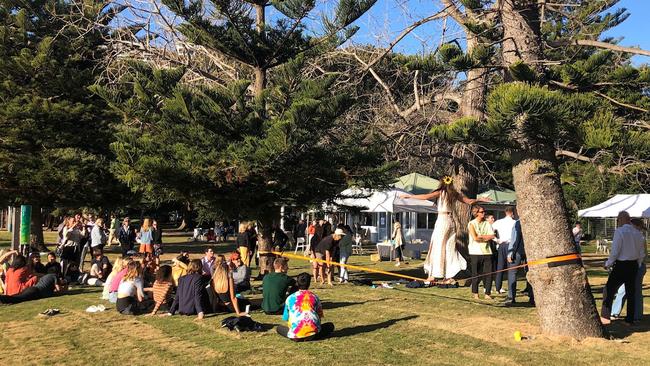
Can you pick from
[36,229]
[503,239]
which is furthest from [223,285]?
[36,229]

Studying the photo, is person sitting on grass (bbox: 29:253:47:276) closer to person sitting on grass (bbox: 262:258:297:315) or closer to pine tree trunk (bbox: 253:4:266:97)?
person sitting on grass (bbox: 262:258:297:315)

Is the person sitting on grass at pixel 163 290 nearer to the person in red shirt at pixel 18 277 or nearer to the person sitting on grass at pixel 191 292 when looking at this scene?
the person sitting on grass at pixel 191 292

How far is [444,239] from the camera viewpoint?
10.5 metres

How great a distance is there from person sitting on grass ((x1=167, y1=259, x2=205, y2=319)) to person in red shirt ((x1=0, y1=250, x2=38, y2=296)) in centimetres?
346

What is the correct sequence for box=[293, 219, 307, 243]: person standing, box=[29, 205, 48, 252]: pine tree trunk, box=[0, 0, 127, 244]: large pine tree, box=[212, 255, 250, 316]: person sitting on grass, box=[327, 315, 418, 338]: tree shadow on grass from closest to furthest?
box=[327, 315, 418, 338]: tree shadow on grass → box=[212, 255, 250, 316]: person sitting on grass → box=[0, 0, 127, 244]: large pine tree → box=[29, 205, 48, 252]: pine tree trunk → box=[293, 219, 307, 243]: person standing

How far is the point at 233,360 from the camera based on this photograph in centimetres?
602

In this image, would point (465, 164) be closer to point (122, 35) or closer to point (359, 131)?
point (359, 131)

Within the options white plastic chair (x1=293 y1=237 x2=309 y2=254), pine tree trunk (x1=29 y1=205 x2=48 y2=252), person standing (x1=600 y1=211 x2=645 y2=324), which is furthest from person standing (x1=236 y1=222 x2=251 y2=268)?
pine tree trunk (x1=29 y1=205 x2=48 y2=252)

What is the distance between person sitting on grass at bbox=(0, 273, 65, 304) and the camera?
33.5 ft

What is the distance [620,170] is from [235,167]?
8001 mm

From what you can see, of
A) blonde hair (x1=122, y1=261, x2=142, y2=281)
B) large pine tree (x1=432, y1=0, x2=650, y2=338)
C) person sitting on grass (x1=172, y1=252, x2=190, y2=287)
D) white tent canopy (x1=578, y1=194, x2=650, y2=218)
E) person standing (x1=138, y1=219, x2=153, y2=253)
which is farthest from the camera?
white tent canopy (x1=578, y1=194, x2=650, y2=218)

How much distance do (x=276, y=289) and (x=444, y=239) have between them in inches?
134

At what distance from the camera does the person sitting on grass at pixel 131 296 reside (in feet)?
29.8

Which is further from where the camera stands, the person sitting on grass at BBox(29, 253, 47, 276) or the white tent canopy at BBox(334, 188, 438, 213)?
the white tent canopy at BBox(334, 188, 438, 213)
